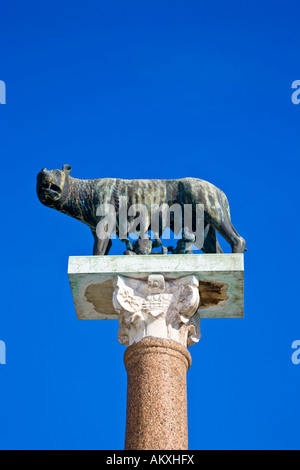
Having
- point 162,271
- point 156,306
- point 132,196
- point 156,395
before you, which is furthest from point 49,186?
point 156,395

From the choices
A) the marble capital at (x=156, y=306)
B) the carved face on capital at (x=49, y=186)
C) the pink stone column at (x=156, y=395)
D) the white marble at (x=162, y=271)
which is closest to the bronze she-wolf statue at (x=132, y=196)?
the carved face on capital at (x=49, y=186)

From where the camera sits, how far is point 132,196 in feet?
49.3

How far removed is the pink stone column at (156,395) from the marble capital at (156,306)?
215 mm

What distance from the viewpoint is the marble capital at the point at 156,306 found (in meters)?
13.4

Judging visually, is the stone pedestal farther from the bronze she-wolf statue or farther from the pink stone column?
the bronze she-wolf statue

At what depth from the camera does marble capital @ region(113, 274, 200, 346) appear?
13406mm

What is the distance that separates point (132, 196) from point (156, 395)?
3623mm

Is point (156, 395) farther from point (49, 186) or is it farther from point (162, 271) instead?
point (49, 186)

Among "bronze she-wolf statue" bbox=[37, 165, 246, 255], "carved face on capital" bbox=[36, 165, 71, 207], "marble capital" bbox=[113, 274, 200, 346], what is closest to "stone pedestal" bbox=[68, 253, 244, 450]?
"marble capital" bbox=[113, 274, 200, 346]

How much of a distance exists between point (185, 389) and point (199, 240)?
9.34 ft
